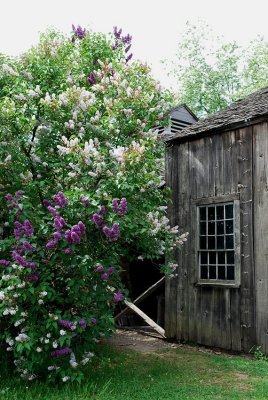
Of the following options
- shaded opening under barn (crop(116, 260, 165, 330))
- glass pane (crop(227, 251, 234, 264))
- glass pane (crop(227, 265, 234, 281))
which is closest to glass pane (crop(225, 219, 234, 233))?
glass pane (crop(227, 251, 234, 264))

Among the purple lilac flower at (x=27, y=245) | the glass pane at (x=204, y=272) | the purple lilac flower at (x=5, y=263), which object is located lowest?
the glass pane at (x=204, y=272)

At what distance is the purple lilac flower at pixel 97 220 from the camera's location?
19.0ft

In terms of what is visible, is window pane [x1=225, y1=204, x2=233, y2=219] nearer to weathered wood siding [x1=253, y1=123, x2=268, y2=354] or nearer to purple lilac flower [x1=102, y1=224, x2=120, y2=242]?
weathered wood siding [x1=253, y1=123, x2=268, y2=354]

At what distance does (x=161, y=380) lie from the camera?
6.80 metres

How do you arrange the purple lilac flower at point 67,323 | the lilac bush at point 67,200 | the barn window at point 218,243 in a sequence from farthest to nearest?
Answer: 1. the barn window at point 218,243
2. the lilac bush at point 67,200
3. the purple lilac flower at point 67,323

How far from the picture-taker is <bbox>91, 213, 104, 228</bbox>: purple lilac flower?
5.80 meters

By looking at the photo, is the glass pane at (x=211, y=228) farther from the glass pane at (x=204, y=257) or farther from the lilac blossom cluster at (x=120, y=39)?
the lilac blossom cluster at (x=120, y=39)

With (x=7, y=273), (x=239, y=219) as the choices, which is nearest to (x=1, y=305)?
(x=7, y=273)

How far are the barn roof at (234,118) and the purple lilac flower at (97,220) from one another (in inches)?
142

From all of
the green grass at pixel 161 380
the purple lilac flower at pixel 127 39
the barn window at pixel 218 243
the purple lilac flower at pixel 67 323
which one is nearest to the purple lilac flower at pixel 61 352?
the purple lilac flower at pixel 67 323

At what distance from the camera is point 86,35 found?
8398mm

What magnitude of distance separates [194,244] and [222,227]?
2.53ft

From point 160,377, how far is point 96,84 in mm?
4669

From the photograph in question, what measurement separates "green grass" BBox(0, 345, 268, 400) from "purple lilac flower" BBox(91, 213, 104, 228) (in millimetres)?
2064
